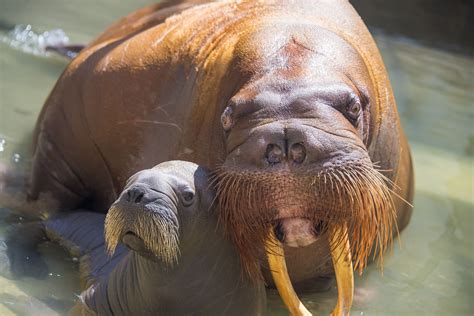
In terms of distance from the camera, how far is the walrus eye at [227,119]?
488 cm

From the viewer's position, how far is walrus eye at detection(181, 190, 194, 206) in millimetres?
4559

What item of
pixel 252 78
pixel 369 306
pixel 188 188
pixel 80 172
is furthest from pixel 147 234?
pixel 80 172

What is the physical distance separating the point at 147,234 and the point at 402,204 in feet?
8.44

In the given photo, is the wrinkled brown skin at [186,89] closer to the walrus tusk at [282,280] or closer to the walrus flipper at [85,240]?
the walrus flipper at [85,240]

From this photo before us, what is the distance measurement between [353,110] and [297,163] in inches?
24.5

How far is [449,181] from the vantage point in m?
8.12

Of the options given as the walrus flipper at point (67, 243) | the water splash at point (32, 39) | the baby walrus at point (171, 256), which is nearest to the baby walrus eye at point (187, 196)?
the baby walrus at point (171, 256)

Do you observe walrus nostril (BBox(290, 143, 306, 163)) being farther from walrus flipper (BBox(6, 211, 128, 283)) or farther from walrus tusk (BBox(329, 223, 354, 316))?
walrus flipper (BBox(6, 211, 128, 283))

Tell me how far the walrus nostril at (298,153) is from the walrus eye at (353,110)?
0.54 m

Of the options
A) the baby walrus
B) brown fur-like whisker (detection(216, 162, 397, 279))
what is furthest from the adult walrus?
the baby walrus

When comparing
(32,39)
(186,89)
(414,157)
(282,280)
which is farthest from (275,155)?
(32,39)

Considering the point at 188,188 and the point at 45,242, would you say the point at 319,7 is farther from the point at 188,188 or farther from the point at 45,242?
the point at 45,242

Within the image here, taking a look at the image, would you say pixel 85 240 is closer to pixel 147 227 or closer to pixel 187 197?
pixel 187 197

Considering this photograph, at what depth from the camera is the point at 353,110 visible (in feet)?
16.1
